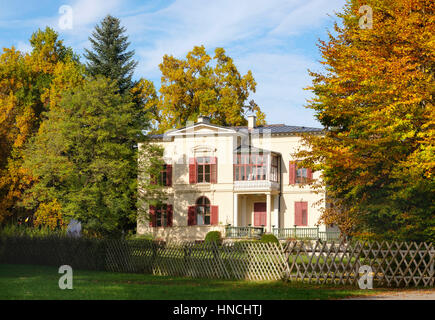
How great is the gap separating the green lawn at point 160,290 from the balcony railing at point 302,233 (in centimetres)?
2731

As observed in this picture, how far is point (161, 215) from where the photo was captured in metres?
51.4

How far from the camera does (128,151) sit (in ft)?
125

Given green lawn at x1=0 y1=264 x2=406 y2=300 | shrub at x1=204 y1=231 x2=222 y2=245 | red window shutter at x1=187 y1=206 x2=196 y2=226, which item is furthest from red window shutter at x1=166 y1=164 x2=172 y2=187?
green lawn at x1=0 y1=264 x2=406 y2=300

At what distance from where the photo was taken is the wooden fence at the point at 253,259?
1862cm

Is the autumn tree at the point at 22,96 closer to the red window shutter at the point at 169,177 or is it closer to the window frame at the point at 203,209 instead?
the red window shutter at the point at 169,177

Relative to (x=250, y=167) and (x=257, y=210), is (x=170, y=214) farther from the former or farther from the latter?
(x=250, y=167)

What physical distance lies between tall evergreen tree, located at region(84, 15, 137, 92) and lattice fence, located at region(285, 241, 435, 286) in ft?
115

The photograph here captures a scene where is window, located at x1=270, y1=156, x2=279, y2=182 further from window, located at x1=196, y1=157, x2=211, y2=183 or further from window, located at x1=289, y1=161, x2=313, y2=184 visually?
window, located at x1=196, y1=157, x2=211, y2=183

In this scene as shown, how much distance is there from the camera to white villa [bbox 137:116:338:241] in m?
48.4

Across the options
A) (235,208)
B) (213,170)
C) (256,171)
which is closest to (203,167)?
(213,170)

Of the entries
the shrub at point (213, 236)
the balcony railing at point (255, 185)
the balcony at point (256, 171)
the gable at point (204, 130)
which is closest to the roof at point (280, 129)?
the gable at point (204, 130)

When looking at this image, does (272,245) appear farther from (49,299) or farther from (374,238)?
(49,299)

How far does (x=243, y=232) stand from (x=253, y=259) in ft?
84.7
